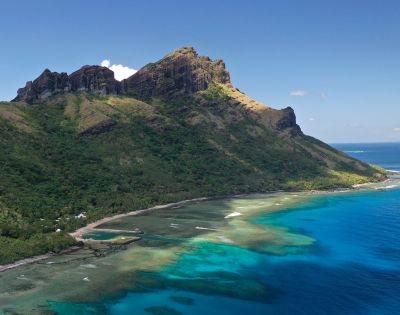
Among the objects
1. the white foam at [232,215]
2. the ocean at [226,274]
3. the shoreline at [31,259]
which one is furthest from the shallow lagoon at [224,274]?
the white foam at [232,215]

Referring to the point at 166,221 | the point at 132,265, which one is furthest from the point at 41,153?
the point at 132,265

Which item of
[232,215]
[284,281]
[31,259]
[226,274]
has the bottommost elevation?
[284,281]

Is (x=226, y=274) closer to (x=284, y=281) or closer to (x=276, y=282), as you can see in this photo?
(x=276, y=282)

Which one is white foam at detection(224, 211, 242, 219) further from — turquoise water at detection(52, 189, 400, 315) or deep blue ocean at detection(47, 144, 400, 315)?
turquoise water at detection(52, 189, 400, 315)

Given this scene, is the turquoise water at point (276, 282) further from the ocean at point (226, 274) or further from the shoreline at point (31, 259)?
the shoreline at point (31, 259)

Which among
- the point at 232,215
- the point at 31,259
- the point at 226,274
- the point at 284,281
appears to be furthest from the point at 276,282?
the point at 232,215

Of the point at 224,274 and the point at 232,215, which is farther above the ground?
the point at 232,215
